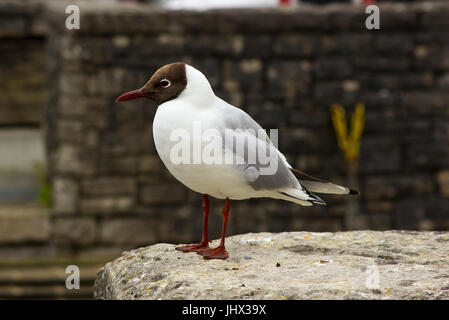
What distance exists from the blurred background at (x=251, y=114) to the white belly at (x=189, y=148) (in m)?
4.10

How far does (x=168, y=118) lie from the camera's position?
310 centimetres

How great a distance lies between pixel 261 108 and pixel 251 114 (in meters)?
0.12

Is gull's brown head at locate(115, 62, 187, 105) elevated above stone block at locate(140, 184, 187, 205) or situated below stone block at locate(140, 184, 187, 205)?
above

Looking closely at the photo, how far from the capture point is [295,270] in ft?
10.8

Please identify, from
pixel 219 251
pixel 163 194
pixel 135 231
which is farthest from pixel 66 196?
pixel 219 251

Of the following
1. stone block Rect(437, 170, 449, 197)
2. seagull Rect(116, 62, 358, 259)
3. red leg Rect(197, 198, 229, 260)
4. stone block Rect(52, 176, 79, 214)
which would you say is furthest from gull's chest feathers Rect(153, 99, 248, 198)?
stone block Rect(437, 170, 449, 197)

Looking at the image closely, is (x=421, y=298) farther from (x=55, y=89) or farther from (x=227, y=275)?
(x=55, y=89)

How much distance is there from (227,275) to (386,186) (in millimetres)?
4606

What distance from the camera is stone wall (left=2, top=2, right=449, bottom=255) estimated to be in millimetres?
7316

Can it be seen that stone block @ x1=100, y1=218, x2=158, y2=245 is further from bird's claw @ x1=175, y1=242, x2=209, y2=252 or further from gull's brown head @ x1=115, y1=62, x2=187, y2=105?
gull's brown head @ x1=115, y1=62, x2=187, y2=105

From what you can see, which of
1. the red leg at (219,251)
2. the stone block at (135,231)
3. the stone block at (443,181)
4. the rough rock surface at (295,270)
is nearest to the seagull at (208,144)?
the red leg at (219,251)

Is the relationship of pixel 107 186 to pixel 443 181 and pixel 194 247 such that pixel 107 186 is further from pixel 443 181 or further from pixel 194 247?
pixel 194 247

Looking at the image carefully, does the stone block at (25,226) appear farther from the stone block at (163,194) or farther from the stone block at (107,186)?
the stone block at (163,194)

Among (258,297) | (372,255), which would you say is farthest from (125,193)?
(258,297)
